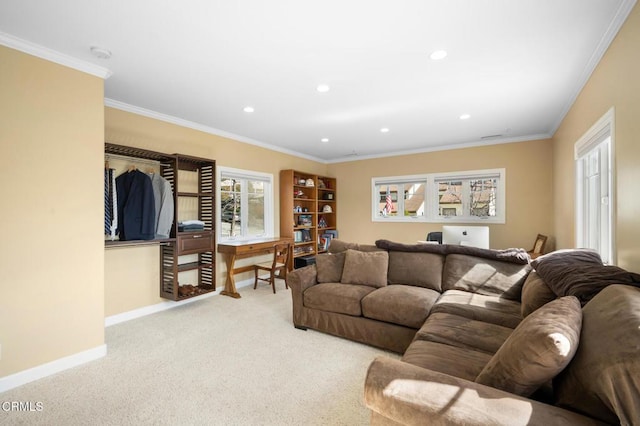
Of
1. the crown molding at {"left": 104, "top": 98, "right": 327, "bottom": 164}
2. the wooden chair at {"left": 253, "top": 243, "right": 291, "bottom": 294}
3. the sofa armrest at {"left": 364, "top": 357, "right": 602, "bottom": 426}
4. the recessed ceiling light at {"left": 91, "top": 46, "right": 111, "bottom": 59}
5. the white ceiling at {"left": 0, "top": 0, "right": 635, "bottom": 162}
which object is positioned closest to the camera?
the sofa armrest at {"left": 364, "top": 357, "right": 602, "bottom": 426}

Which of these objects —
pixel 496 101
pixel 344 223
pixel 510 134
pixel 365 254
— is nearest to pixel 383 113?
pixel 496 101

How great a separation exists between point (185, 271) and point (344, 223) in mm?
3770

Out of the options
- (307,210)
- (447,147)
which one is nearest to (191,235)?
(307,210)

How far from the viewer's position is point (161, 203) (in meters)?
3.59

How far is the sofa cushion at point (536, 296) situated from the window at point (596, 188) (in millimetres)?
611

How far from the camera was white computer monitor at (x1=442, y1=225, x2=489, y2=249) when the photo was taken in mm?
3389

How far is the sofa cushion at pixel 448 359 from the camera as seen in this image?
4.98 ft

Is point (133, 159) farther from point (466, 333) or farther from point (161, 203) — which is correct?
point (466, 333)

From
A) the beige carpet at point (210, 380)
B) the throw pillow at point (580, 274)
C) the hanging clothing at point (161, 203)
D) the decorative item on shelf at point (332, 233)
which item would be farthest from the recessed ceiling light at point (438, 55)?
the decorative item on shelf at point (332, 233)

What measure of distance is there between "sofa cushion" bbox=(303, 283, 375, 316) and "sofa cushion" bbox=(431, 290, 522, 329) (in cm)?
72

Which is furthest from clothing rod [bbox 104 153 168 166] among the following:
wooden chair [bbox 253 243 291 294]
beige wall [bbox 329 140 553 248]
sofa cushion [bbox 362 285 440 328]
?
beige wall [bbox 329 140 553 248]

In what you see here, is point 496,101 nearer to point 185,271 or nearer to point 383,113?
point 383,113

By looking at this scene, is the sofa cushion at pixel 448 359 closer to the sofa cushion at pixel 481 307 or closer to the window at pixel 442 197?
Answer: the sofa cushion at pixel 481 307

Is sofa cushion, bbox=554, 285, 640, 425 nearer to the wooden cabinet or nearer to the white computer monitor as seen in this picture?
the white computer monitor
